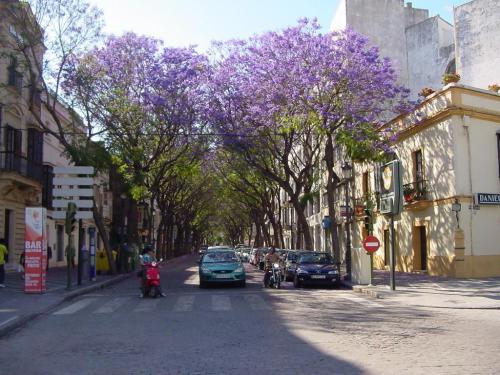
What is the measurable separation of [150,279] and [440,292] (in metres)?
9.03

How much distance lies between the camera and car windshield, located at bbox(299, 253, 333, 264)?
22.6m

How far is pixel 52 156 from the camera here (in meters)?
37.4

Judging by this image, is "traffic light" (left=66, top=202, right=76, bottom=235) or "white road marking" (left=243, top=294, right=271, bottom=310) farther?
"traffic light" (left=66, top=202, right=76, bottom=235)

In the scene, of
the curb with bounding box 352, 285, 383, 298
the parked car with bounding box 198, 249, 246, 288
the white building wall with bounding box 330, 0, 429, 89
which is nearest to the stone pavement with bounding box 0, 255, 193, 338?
the parked car with bounding box 198, 249, 246, 288

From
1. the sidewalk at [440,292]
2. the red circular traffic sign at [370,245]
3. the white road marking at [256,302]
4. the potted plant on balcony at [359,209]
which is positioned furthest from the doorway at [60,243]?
the red circular traffic sign at [370,245]

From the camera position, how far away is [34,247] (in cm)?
1764

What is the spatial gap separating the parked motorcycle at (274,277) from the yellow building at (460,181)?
7.45 metres

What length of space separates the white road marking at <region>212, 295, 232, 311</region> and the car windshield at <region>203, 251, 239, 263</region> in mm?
4351

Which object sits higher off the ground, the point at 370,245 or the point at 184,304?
the point at 370,245

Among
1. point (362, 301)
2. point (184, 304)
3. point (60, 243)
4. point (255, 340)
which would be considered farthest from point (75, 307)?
point (60, 243)

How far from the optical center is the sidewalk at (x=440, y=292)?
15.3 m

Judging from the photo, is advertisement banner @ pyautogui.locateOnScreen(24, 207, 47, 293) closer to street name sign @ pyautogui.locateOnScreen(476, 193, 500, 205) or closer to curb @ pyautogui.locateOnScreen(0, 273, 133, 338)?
curb @ pyautogui.locateOnScreen(0, 273, 133, 338)

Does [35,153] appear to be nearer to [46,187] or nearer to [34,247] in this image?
[46,187]

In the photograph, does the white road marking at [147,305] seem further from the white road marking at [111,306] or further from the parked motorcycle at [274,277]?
the parked motorcycle at [274,277]
